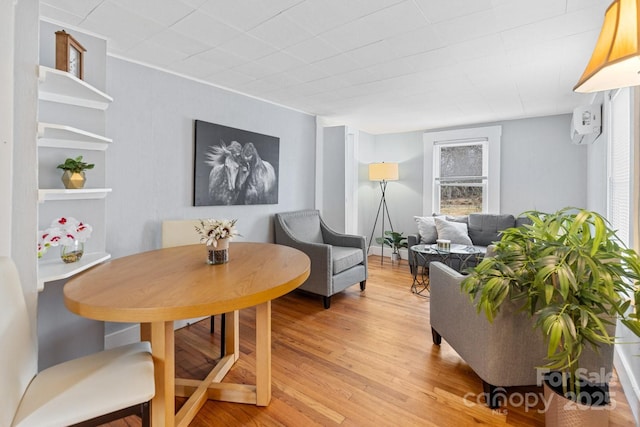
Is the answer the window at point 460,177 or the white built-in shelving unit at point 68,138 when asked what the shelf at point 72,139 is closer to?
the white built-in shelving unit at point 68,138

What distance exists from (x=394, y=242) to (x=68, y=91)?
436 centimetres

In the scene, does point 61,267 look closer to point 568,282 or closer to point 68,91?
point 68,91

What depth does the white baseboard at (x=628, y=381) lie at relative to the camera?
1535 mm

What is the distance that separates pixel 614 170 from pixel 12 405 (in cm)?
385

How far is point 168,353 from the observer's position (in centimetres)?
129

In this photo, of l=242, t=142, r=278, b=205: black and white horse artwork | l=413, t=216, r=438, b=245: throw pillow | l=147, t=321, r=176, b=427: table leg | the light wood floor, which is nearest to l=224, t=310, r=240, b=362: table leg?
the light wood floor

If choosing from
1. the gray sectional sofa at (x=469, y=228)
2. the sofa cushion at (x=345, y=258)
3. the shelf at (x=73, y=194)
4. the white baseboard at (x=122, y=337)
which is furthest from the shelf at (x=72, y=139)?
the gray sectional sofa at (x=469, y=228)

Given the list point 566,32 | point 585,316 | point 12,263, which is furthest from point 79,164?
point 566,32

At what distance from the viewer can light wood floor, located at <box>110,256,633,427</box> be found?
5.18ft

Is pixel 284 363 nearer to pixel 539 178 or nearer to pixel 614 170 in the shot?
pixel 614 170

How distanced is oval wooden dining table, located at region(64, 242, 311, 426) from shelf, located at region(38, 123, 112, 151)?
81cm

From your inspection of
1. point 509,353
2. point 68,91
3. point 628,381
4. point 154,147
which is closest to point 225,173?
point 154,147

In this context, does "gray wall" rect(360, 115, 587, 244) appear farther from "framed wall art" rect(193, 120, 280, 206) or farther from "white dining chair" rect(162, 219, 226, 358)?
"white dining chair" rect(162, 219, 226, 358)

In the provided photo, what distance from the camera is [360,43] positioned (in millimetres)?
2109
